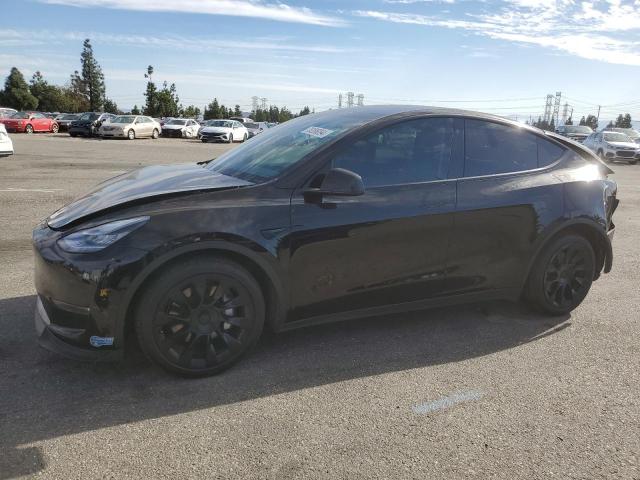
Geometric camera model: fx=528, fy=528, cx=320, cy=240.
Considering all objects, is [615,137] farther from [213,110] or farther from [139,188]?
[213,110]

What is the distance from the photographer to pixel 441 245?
3697 mm

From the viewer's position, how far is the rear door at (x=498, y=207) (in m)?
3.79

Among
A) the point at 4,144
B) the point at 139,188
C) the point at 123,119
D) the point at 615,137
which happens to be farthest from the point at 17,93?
the point at 139,188

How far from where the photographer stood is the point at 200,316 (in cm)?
311

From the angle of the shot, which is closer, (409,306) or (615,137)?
(409,306)

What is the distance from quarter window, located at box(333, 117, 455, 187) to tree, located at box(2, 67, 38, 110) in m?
76.8

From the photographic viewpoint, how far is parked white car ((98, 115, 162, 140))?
31594 millimetres

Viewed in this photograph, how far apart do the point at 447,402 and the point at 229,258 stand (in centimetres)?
152

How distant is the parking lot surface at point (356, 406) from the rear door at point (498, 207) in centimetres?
49

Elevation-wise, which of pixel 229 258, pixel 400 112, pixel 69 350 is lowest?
pixel 69 350

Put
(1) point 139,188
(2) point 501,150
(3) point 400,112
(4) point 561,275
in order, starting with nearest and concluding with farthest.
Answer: (1) point 139,188 → (3) point 400,112 → (2) point 501,150 → (4) point 561,275

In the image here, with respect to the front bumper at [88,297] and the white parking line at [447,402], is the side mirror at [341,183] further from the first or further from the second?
the white parking line at [447,402]

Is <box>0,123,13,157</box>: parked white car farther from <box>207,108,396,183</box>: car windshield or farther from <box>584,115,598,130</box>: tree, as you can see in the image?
<box>584,115,598,130</box>: tree

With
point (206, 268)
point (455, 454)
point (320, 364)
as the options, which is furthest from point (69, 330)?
point (455, 454)
